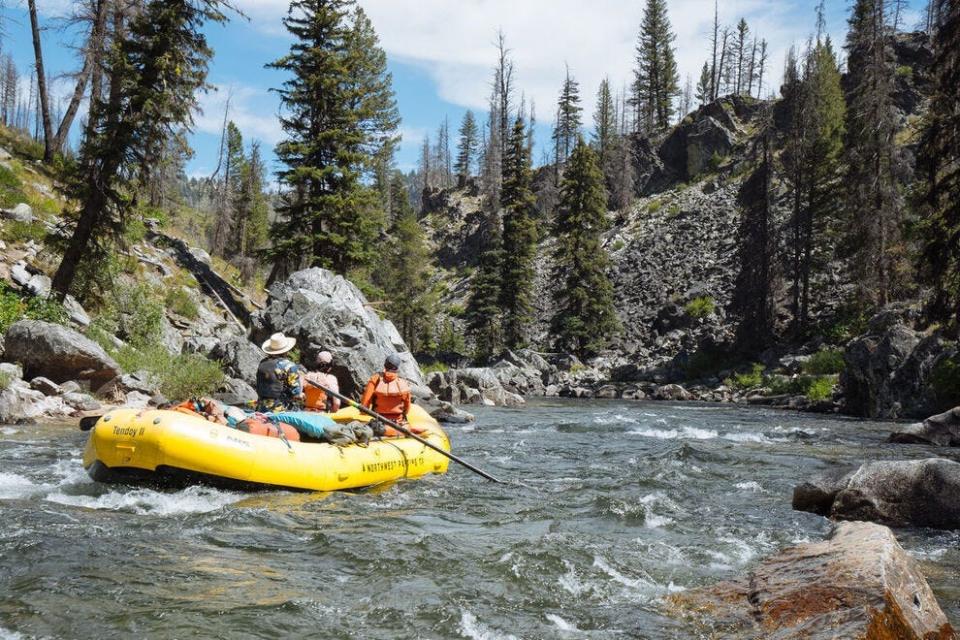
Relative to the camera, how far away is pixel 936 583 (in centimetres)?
539

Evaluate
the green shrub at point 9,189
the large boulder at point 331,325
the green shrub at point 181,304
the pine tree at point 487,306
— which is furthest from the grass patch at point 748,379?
the green shrub at point 9,189

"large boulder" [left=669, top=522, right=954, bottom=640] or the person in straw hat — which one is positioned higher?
the person in straw hat

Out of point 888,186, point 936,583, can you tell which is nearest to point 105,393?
point 936,583

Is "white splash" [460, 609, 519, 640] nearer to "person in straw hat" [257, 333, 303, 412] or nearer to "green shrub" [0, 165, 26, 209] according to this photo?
"person in straw hat" [257, 333, 303, 412]

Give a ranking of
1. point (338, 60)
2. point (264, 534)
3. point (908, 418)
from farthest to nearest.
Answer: point (338, 60), point (908, 418), point (264, 534)

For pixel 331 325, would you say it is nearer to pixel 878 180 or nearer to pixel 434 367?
pixel 434 367

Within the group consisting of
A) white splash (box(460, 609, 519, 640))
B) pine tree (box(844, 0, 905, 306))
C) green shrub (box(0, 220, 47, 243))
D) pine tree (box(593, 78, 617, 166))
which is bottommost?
white splash (box(460, 609, 519, 640))

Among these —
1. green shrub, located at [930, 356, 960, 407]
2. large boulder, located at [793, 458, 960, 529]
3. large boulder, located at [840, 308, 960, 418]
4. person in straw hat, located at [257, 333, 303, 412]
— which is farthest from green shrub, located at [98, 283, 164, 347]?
green shrub, located at [930, 356, 960, 407]

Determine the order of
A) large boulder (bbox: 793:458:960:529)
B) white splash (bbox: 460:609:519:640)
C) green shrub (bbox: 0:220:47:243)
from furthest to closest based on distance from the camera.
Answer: green shrub (bbox: 0:220:47:243)
large boulder (bbox: 793:458:960:529)
white splash (bbox: 460:609:519:640)

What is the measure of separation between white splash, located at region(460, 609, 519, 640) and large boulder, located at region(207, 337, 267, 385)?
1511cm

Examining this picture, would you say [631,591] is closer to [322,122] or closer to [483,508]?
[483,508]

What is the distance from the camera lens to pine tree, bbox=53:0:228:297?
15.7 m

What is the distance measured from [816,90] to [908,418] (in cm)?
2316

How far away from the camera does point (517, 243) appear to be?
38.3 m
